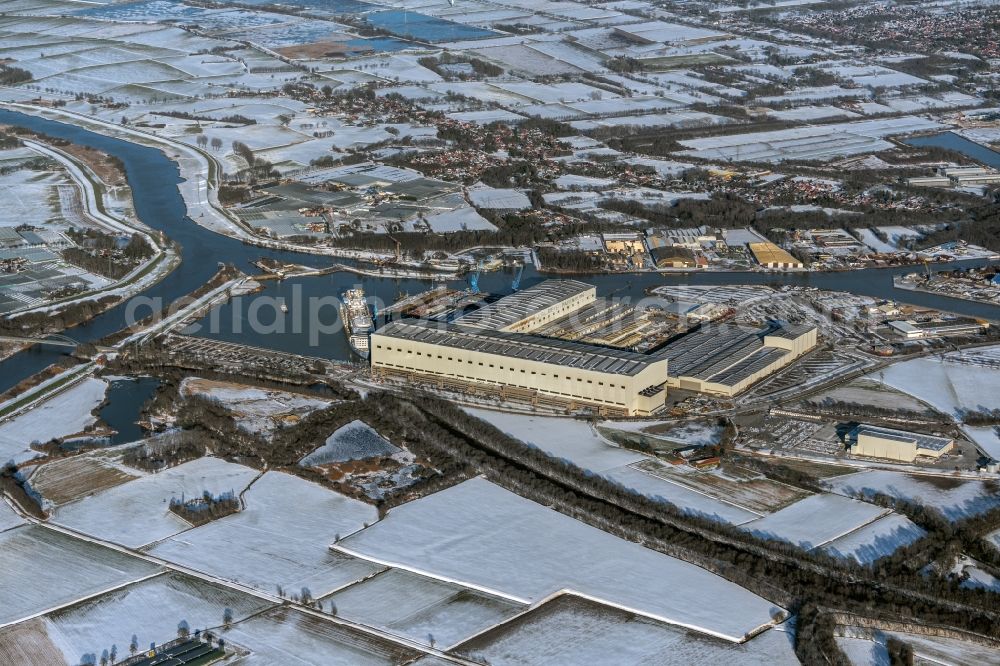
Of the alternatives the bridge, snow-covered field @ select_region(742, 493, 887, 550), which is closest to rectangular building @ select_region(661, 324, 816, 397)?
snow-covered field @ select_region(742, 493, 887, 550)

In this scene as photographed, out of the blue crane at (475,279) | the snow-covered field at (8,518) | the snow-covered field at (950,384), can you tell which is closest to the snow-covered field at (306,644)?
the snow-covered field at (8,518)

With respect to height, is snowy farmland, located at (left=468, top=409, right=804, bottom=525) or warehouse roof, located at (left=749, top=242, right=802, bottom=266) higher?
warehouse roof, located at (left=749, top=242, right=802, bottom=266)

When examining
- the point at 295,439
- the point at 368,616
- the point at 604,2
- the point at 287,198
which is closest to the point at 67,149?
the point at 287,198

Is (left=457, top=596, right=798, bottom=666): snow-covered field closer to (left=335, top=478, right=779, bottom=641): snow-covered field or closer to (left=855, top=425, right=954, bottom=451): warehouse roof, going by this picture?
(left=335, top=478, right=779, bottom=641): snow-covered field

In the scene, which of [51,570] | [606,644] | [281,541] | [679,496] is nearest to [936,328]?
[679,496]

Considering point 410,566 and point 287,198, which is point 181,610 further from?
point 287,198

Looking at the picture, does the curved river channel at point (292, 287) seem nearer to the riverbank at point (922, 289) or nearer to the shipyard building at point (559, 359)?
the riverbank at point (922, 289)

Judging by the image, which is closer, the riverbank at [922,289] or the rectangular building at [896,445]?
the rectangular building at [896,445]
